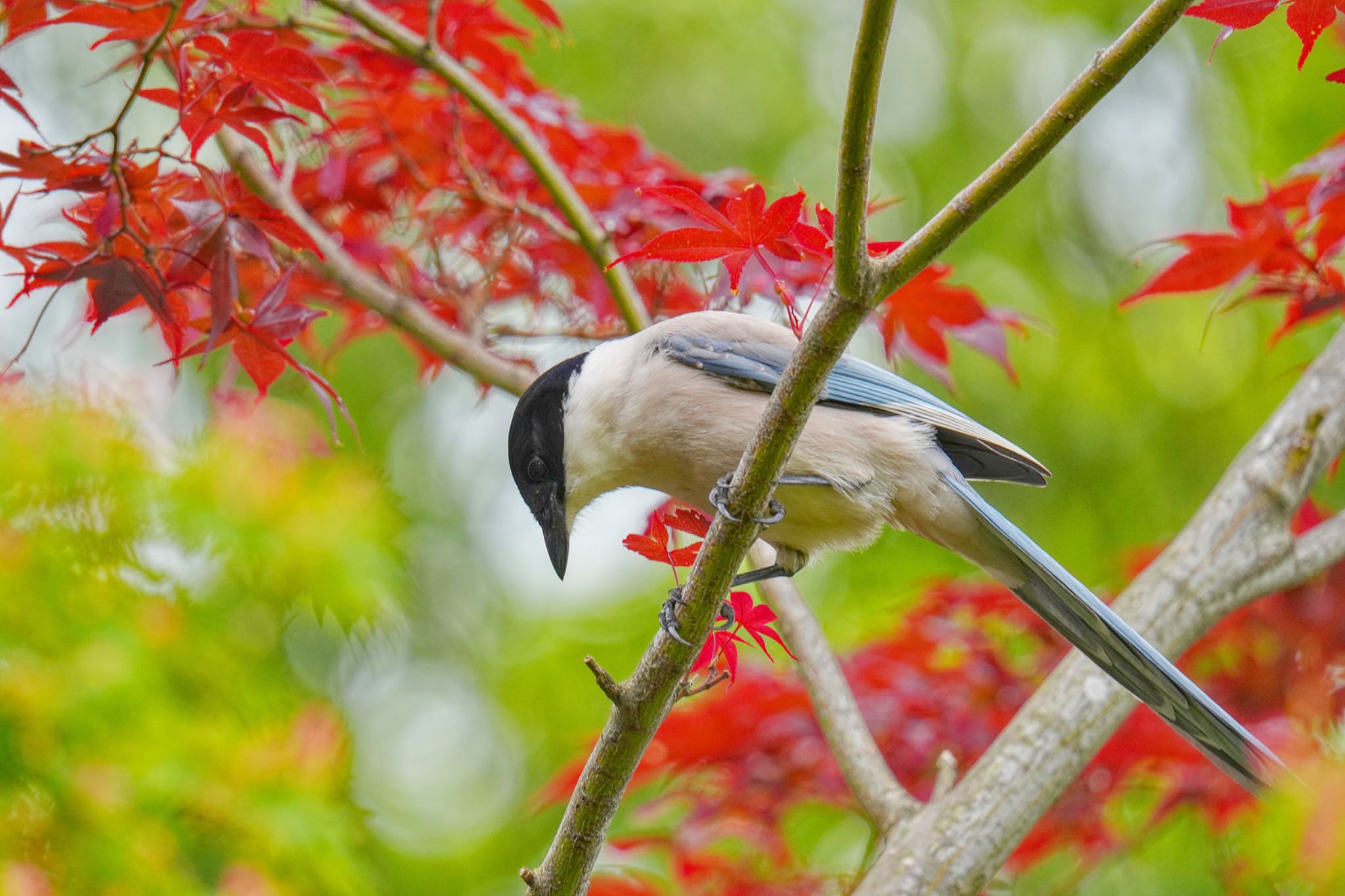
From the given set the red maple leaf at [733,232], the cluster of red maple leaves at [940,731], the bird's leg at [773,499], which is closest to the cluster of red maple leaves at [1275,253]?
the bird's leg at [773,499]

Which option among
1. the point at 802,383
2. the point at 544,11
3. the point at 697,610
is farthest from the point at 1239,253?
the point at 544,11

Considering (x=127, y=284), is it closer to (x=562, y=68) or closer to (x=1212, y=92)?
(x=562, y=68)

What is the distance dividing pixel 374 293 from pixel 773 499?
3.69 ft

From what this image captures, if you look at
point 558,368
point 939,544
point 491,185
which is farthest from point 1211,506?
point 491,185

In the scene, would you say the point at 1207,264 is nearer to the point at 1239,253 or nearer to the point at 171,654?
the point at 1239,253

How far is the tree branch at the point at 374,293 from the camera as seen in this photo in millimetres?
2707

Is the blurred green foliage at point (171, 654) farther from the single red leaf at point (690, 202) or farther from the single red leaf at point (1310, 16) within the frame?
the single red leaf at point (1310, 16)

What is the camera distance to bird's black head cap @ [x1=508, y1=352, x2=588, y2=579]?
102 inches

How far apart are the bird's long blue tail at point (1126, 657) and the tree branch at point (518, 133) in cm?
90

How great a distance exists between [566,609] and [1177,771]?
392 cm

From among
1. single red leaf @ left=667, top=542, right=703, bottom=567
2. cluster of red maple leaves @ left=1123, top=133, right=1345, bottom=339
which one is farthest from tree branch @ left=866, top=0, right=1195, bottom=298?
cluster of red maple leaves @ left=1123, top=133, right=1345, bottom=339

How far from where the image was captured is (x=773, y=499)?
2240 millimetres

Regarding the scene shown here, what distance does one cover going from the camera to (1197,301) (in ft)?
20.9

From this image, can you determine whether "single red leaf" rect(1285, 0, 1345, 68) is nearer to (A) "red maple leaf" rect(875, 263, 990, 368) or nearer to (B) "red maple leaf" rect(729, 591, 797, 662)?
(A) "red maple leaf" rect(875, 263, 990, 368)
